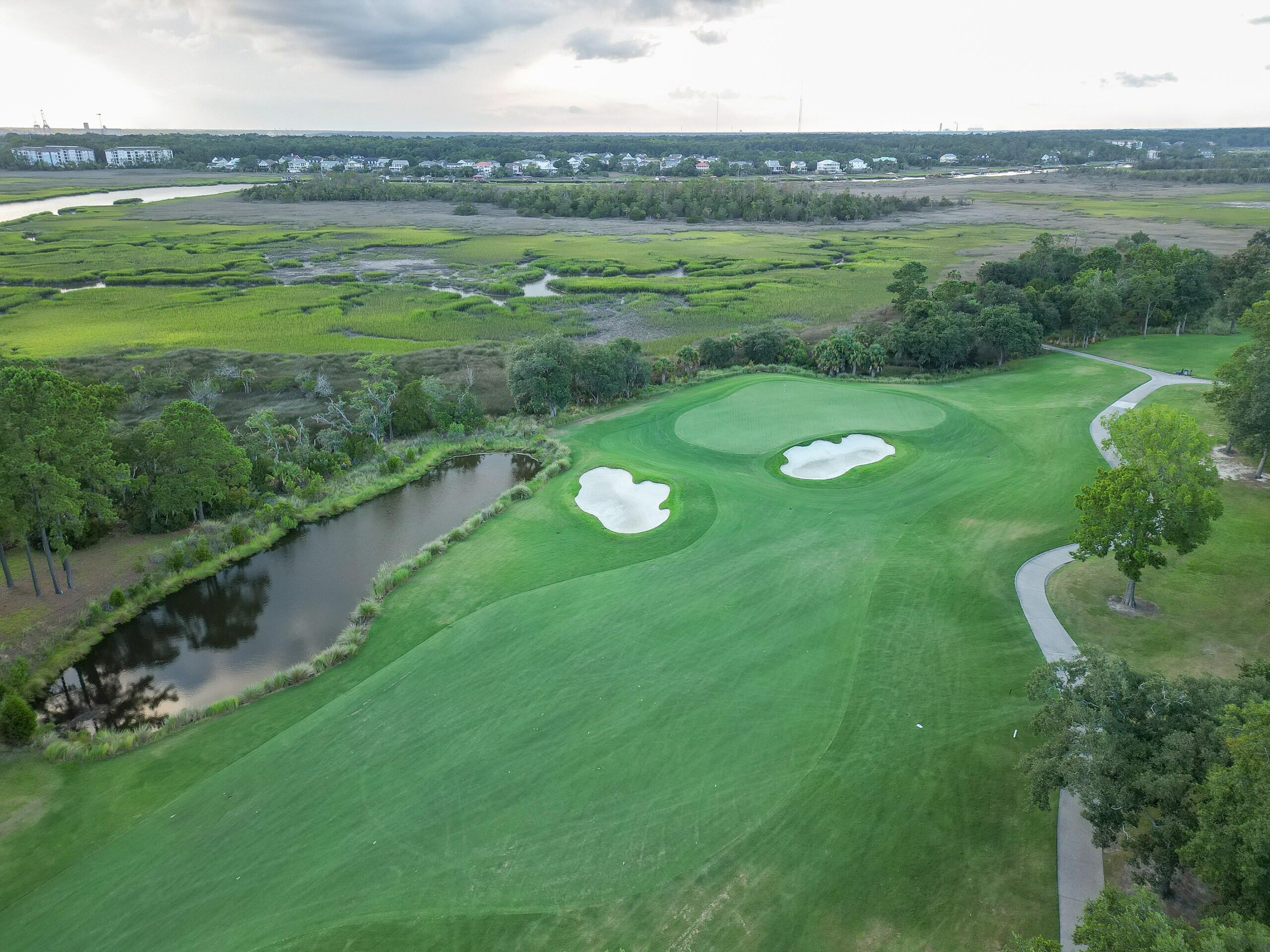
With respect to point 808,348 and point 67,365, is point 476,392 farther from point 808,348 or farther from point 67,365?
point 67,365

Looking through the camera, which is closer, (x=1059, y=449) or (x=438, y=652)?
(x=438, y=652)

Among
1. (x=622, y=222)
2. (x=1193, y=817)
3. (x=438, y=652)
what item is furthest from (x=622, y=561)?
(x=622, y=222)

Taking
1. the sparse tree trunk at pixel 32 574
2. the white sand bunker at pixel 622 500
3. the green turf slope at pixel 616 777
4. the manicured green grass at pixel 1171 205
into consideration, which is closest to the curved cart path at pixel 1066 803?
the green turf slope at pixel 616 777

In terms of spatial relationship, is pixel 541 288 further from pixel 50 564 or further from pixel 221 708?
pixel 221 708

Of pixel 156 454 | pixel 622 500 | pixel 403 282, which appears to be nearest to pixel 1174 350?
pixel 622 500

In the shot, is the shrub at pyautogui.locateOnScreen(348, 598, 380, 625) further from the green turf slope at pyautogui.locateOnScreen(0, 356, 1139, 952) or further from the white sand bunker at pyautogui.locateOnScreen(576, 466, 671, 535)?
the white sand bunker at pyautogui.locateOnScreen(576, 466, 671, 535)

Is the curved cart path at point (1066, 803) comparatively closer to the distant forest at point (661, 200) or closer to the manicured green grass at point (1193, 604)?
the manicured green grass at point (1193, 604)

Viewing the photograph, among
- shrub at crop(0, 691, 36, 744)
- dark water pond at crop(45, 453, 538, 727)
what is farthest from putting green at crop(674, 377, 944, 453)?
shrub at crop(0, 691, 36, 744)
